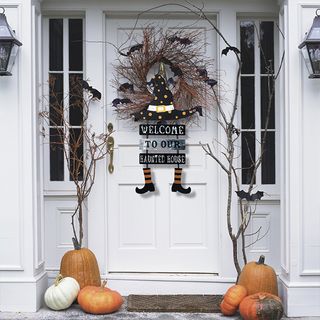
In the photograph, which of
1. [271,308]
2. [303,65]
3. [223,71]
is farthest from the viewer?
[223,71]

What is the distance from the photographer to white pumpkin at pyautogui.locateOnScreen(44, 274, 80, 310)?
14.7ft

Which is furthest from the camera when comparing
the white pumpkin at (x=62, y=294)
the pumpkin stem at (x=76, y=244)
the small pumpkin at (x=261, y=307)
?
the pumpkin stem at (x=76, y=244)

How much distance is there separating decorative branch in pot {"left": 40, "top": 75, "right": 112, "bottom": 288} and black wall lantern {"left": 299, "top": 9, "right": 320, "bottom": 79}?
5.68 feet

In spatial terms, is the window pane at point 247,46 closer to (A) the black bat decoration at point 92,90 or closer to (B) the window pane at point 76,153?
(A) the black bat decoration at point 92,90

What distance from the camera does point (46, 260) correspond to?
5062mm

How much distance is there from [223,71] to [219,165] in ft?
2.63

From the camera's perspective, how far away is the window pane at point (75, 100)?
16.4 feet

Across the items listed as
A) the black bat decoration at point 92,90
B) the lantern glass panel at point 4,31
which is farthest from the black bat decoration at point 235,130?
the lantern glass panel at point 4,31

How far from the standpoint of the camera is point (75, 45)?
507 cm

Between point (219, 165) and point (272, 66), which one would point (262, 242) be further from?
point (272, 66)

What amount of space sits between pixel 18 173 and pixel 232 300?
1.91 metres

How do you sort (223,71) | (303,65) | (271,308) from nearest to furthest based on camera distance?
(271,308)
(303,65)
(223,71)

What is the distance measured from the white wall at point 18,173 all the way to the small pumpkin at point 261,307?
1.61 meters

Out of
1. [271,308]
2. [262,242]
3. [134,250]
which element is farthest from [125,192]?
[271,308]
